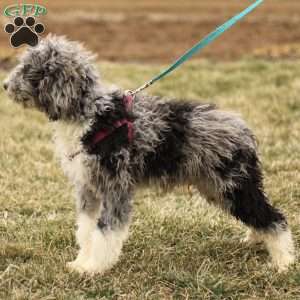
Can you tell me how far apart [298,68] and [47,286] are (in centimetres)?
862

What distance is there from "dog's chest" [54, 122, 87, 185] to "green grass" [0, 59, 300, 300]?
0.69 metres

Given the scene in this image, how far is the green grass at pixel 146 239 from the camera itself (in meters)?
4.31

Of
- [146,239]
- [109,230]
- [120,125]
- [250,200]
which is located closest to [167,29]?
[146,239]

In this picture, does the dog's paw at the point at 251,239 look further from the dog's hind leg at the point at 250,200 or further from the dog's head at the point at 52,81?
the dog's head at the point at 52,81

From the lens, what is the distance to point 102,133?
14.1 feet

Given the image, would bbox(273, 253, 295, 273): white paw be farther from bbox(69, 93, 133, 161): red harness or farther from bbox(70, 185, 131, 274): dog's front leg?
bbox(69, 93, 133, 161): red harness

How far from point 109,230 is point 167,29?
50.7ft

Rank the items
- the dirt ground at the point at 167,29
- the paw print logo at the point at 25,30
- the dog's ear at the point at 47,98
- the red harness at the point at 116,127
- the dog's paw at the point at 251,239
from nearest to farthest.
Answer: the dog's ear at the point at 47,98 → the red harness at the point at 116,127 → the paw print logo at the point at 25,30 → the dog's paw at the point at 251,239 → the dirt ground at the point at 167,29

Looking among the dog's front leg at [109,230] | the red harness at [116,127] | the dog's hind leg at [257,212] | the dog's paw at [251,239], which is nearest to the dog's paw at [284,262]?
the dog's hind leg at [257,212]

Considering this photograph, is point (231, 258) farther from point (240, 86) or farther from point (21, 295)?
point (240, 86)

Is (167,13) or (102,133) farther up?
(102,133)

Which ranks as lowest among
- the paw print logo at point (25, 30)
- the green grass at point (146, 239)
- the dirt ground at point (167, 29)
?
the dirt ground at point (167, 29)

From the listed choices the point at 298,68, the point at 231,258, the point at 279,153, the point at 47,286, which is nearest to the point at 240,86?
the point at 298,68

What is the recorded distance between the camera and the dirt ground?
15812mm
